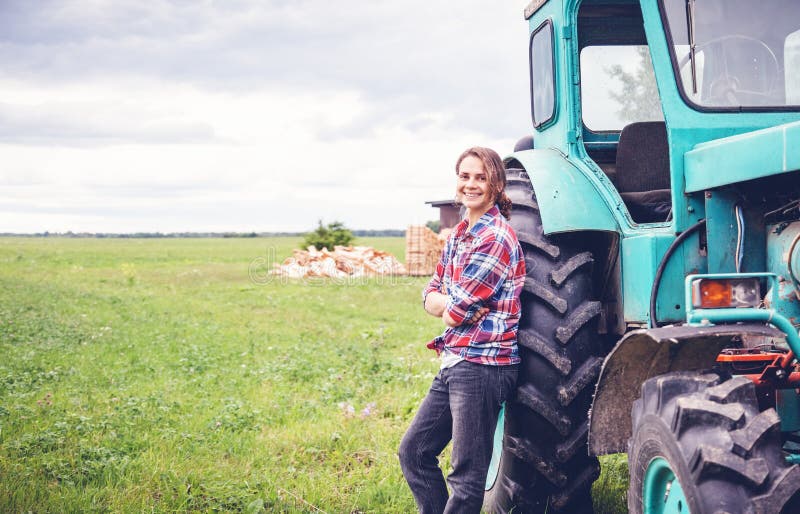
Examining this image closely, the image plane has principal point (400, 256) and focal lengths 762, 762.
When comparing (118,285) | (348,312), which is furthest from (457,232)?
(118,285)

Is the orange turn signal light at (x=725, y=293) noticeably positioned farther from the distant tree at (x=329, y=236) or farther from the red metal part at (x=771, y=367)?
the distant tree at (x=329, y=236)

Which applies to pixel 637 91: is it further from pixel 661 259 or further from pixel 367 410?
pixel 367 410

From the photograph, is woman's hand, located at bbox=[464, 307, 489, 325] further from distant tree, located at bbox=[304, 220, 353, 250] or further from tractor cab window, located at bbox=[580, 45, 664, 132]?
distant tree, located at bbox=[304, 220, 353, 250]

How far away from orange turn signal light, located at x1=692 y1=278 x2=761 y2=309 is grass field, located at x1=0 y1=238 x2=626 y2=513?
2070mm

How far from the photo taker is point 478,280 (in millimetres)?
3396

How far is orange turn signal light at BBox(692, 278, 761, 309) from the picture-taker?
2736 millimetres

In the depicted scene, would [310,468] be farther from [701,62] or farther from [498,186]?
[701,62]

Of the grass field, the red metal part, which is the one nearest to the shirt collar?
the red metal part

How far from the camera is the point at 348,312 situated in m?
14.8

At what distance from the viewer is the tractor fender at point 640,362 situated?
8.71ft

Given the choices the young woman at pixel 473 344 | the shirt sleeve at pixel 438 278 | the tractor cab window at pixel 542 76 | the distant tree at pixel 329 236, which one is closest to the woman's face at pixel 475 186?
the young woman at pixel 473 344

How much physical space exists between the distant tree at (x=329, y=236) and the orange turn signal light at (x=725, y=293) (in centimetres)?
2412

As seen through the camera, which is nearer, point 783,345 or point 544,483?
point 783,345

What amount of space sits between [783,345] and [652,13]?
162 centimetres
